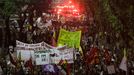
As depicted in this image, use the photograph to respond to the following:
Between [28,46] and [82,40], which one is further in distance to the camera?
[82,40]

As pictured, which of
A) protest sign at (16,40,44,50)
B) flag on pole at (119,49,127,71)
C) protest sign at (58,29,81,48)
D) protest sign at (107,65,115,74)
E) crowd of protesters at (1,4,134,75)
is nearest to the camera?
flag on pole at (119,49,127,71)

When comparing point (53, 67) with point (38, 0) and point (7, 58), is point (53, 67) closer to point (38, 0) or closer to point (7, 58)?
point (7, 58)

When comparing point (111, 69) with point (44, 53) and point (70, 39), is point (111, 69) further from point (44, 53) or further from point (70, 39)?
point (44, 53)

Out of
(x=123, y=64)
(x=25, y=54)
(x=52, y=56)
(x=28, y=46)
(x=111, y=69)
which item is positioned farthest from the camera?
(x=28, y=46)

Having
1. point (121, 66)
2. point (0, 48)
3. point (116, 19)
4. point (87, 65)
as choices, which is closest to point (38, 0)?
point (0, 48)

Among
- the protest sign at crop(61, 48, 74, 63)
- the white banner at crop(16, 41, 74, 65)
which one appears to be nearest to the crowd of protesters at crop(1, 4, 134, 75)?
the protest sign at crop(61, 48, 74, 63)

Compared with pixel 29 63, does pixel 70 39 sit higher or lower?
higher

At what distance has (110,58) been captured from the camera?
51.6 feet

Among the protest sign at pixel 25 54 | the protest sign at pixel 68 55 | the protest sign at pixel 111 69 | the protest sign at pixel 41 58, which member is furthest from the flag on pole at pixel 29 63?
the protest sign at pixel 111 69

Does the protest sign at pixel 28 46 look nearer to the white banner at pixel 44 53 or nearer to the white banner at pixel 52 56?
the white banner at pixel 44 53

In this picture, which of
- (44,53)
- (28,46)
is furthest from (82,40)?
Answer: (28,46)

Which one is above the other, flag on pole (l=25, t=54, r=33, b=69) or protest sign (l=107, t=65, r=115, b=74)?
flag on pole (l=25, t=54, r=33, b=69)

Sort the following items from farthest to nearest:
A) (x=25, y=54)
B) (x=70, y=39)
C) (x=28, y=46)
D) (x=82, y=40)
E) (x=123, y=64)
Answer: (x=82, y=40) < (x=70, y=39) < (x=28, y=46) < (x=25, y=54) < (x=123, y=64)

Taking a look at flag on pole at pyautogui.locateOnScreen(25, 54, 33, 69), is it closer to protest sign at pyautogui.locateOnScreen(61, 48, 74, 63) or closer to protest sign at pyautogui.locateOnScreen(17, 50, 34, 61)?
protest sign at pyautogui.locateOnScreen(17, 50, 34, 61)
